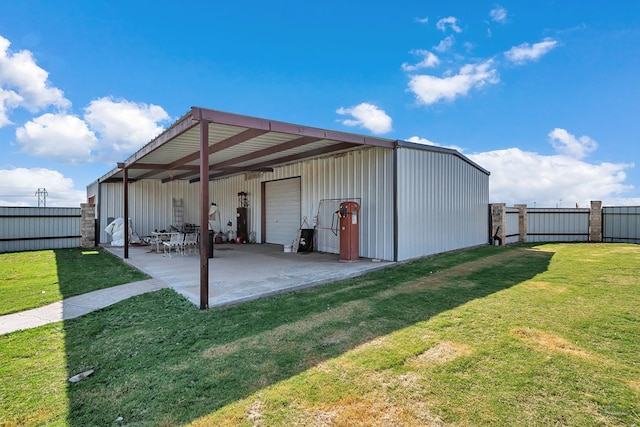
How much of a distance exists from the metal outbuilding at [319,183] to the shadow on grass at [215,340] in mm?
1025

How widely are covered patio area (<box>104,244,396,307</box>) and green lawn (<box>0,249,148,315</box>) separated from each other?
597 mm

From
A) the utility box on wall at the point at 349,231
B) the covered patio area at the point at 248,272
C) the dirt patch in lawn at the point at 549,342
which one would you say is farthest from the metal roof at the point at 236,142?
the dirt patch in lawn at the point at 549,342

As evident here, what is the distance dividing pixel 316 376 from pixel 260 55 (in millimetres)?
10680

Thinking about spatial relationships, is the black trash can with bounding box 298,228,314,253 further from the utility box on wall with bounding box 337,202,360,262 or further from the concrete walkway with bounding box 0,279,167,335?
the concrete walkway with bounding box 0,279,167,335

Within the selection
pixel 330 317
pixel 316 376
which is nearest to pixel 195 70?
pixel 330 317

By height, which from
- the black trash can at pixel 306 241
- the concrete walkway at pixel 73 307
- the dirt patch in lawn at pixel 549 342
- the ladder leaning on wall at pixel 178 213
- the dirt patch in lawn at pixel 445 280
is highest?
the ladder leaning on wall at pixel 178 213

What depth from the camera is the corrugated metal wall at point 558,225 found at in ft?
48.4

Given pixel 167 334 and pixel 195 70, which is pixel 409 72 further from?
pixel 167 334

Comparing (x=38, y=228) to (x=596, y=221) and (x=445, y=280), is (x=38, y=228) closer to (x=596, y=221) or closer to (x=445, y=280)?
(x=445, y=280)

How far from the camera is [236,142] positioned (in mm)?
7117

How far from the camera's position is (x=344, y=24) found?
1021 cm

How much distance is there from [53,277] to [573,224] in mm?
18743

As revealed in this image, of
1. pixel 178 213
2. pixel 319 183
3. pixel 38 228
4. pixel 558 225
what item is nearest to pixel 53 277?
pixel 319 183

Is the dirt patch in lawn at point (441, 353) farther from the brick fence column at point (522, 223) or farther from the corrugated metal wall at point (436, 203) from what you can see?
the brick fence column at point (522, 223)
